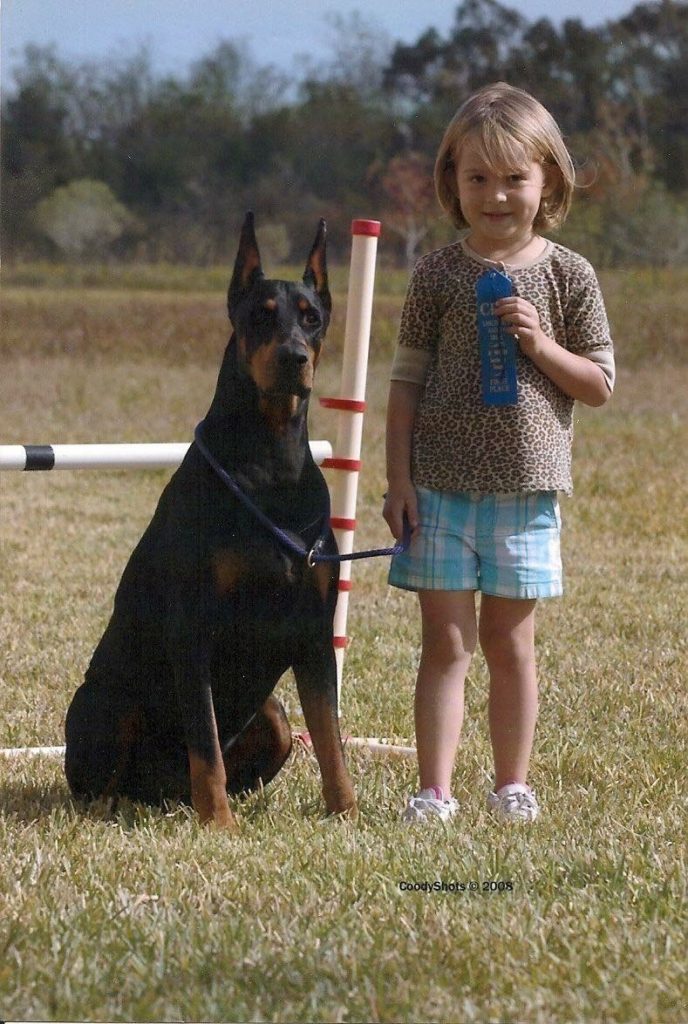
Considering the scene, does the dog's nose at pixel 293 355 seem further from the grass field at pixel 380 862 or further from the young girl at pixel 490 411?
the grass field at pixel 380 862

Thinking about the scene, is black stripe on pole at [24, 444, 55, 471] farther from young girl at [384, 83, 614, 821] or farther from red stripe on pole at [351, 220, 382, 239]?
red stripe on pole at [351, 220, 382, 239]

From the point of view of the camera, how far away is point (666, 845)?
286 cm

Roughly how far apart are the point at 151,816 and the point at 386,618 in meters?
2.49

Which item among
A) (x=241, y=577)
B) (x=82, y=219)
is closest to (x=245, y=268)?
(x=241, y=577)

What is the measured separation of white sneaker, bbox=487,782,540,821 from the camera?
3.11 metres

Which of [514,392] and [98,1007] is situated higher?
[514,392]

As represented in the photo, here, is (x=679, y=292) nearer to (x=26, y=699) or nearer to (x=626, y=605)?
(x=626, y=605)

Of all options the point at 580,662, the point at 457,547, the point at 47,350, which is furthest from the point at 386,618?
the point at 47,350

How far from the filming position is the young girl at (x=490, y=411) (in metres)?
2.95

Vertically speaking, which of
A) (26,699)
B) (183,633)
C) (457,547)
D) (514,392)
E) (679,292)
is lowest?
(26,699)

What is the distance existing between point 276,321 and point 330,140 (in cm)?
989

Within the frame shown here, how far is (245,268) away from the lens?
2.86m

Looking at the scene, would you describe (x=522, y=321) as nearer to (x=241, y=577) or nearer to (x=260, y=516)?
(x=260, y=516)

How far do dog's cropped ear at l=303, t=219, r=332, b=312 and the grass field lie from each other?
1.11 meters
